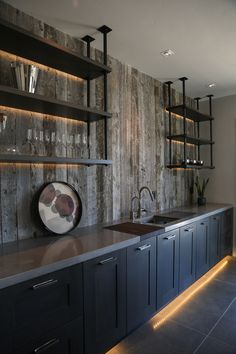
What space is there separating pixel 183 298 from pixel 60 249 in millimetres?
1718

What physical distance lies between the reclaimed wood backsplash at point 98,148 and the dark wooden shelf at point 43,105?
0.25ft

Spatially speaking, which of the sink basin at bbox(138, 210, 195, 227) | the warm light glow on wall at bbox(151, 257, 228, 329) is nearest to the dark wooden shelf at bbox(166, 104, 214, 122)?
the sink basin at bbox(138, 210, 195, 227)

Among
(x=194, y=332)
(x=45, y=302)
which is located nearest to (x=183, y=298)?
(x=194, y=332)

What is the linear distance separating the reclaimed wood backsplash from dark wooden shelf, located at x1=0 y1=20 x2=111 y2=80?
0.08 metres

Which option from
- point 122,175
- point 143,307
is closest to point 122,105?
point 122,175

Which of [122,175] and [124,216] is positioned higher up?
[122,175]

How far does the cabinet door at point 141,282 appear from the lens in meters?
1.87

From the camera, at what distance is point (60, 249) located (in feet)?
5.16

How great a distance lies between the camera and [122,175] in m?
2.71

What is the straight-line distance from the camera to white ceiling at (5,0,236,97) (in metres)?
1.78

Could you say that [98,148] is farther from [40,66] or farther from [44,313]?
[44,313]

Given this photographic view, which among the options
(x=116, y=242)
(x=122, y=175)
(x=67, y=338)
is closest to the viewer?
(x=67, y=338)

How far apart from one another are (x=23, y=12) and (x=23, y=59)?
345mm

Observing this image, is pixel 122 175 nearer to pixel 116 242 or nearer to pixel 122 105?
pixel 122 105
